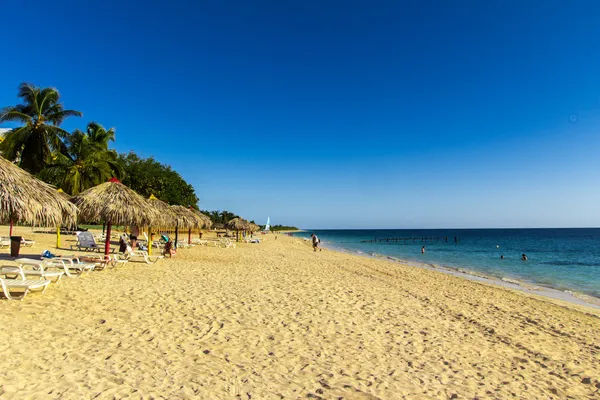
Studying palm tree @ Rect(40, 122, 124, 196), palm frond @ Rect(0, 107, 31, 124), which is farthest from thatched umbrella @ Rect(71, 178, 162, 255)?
palm tree @ Rect(40, 122, 124, 196)

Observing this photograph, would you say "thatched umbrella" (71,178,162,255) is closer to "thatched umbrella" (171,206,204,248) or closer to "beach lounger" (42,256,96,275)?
"beach lounger" (42,256,96,275)

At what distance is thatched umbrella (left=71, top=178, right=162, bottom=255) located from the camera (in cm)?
1122

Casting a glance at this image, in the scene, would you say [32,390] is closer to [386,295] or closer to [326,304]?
[326,304]

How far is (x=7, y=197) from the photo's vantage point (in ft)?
22.1

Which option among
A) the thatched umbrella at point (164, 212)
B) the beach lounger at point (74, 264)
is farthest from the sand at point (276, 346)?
the thatched umbrella at point (164, 212)

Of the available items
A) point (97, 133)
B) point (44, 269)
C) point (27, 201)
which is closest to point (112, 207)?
point (44, 269)

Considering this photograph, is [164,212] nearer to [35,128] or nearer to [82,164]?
[35,128]

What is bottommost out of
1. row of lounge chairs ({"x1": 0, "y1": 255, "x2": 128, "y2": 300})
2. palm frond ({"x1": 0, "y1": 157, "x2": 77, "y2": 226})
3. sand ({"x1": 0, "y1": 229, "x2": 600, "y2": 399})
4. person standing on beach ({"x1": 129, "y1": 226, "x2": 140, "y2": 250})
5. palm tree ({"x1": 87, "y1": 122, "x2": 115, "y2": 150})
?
sand ({"x1": 0, "y1": 229, "x2": 600, "y2": 399})

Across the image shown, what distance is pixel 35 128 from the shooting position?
802 inches

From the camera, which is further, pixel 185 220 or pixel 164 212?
pixel 185 220

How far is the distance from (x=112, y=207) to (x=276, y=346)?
8.79 m

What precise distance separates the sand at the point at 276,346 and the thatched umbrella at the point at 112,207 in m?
3.17

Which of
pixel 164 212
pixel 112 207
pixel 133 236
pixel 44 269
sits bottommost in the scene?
pixel 44 269

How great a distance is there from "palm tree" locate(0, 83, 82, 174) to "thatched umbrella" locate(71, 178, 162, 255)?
12.3m
